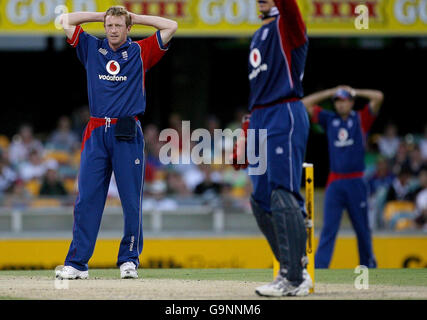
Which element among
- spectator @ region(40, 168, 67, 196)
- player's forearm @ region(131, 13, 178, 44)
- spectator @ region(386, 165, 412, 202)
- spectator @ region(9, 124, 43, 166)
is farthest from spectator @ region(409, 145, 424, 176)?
player's forearm @ region(131, 13, 178, 44)

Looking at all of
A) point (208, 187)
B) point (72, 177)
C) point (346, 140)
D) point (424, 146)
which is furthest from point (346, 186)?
point (424, 146)

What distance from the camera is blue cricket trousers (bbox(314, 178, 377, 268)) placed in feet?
34.2

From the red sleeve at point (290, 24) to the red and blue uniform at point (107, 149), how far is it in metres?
1.70

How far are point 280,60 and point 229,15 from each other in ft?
27.5

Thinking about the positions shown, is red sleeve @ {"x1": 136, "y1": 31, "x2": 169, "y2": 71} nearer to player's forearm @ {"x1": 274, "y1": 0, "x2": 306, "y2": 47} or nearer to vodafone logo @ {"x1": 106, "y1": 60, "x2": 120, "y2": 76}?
vodafone logo @ {"x1": 106, "y1": 60, "x2": 120, "y2": 76}

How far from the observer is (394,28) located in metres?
14.5

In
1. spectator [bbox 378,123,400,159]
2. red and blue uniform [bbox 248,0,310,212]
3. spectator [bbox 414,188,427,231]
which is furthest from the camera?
spectator [bbox 378,123,400,159]

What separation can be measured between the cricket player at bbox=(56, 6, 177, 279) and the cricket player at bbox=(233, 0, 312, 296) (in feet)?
4.27

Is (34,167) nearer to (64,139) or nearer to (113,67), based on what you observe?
(64,139)

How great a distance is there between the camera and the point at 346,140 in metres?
10.6

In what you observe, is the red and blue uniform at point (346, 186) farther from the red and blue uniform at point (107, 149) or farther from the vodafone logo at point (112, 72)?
the vodafone logo at point (112, 72)

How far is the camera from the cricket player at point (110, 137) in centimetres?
711

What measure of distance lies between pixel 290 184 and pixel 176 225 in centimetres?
713

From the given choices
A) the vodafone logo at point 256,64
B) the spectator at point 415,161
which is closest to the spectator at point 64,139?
the spectator at point 415,161
